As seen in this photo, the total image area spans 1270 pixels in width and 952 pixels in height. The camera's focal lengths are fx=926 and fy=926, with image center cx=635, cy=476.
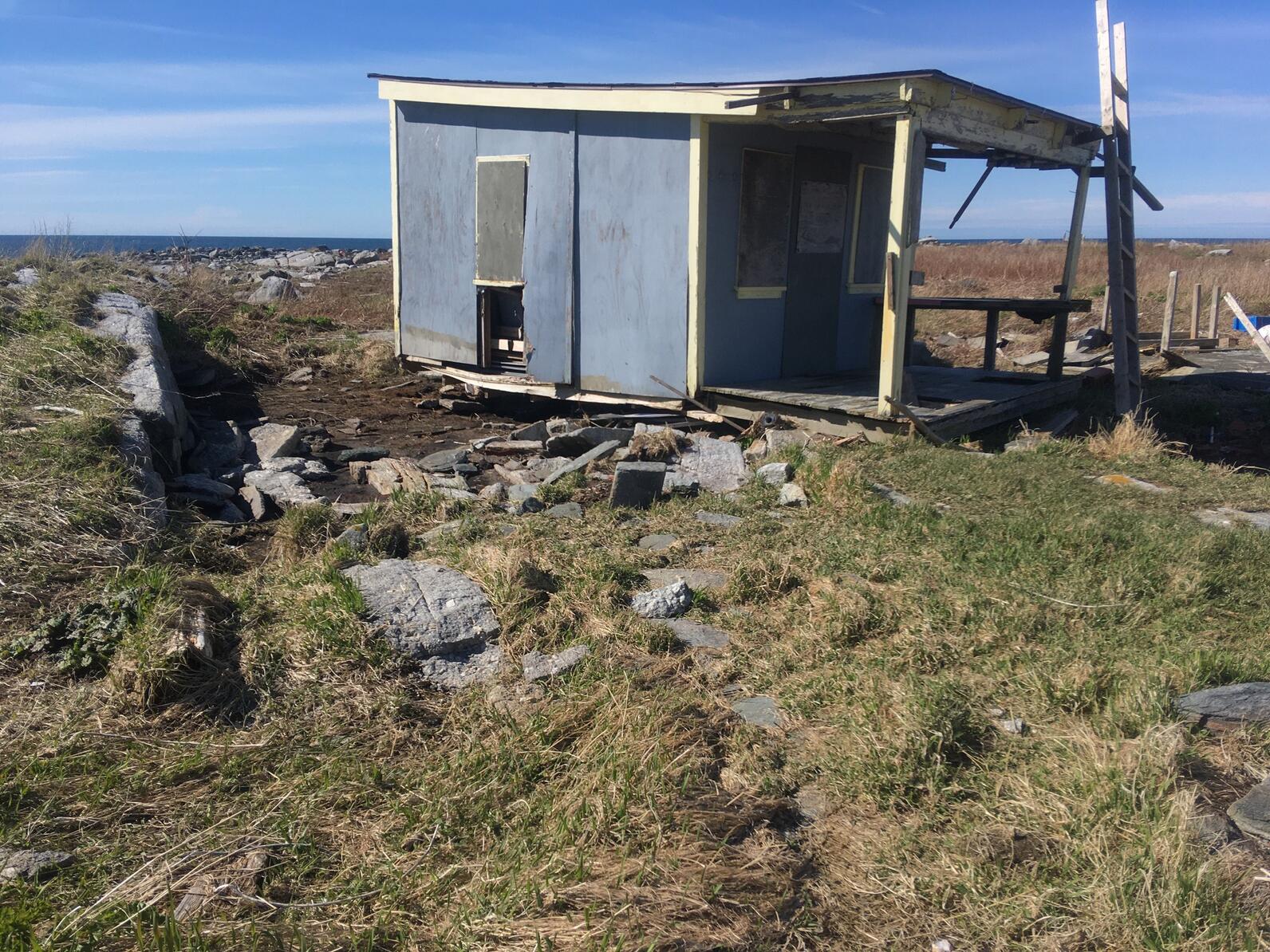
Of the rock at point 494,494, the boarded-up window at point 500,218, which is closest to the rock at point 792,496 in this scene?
the rock at point 494,494

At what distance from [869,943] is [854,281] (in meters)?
8.97

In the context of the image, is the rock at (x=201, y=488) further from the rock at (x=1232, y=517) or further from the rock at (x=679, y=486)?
the rock at (x=1232, y=517)

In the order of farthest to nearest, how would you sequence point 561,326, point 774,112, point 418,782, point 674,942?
point 561,326 < point 774,112 < point 418,782 < point 674,942

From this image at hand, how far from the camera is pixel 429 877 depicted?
2752mm

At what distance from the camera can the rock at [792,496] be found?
21.6ft

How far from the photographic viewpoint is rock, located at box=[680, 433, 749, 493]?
7.14 m

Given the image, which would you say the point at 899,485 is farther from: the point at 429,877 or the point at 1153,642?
the point at 429,877

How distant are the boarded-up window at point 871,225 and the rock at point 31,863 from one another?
9.52 m

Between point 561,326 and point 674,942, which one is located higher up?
point 561,326

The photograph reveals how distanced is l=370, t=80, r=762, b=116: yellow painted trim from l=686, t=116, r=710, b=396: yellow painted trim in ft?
0.78

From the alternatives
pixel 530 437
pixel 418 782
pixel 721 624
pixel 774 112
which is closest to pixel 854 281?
pixel 774 112

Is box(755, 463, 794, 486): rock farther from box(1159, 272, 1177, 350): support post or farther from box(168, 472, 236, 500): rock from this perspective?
A: box(1159, 272, 1177, 350): support post

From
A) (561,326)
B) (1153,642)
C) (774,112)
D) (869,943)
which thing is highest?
(774,112)

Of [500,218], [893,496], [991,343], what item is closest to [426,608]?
[893,496]
